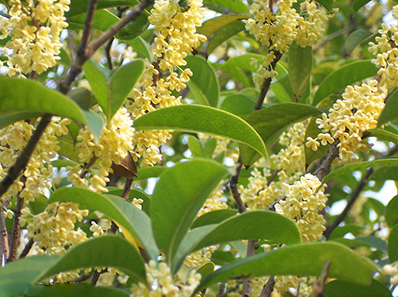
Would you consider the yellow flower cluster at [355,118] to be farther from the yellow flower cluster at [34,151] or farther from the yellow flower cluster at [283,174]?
the yellow flower cluster at [34,151]

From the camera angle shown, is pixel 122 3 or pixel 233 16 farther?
pixel 233 16

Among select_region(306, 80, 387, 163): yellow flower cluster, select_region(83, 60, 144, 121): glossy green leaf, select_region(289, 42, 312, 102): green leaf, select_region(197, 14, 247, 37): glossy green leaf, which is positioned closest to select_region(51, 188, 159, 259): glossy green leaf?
select_region(83, 60, 144, 121): glossy green leaf

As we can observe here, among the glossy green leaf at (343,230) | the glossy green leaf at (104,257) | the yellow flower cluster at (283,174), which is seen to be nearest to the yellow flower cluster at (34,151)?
the glossy green leaf at (104,257)

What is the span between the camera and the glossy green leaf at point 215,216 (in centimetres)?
190

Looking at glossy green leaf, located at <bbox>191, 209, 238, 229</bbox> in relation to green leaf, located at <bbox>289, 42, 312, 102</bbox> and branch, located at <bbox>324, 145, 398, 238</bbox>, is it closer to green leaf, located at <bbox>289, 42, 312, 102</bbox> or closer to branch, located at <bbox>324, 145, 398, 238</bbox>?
green leaf, located at <bbox>289, 42, 312, 102</bbox>

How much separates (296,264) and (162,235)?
0.37 m

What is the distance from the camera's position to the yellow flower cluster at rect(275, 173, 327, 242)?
1.74 m

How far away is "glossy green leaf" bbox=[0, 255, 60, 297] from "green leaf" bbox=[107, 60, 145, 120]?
0.44 m

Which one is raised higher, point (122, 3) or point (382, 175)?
point (122, 3)

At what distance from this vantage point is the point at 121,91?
1362mm

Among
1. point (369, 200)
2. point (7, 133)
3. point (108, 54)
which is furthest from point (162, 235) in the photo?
point (369, 200)

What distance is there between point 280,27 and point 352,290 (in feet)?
3.58

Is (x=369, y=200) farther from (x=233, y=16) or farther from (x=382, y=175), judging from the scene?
(x=233, y=16)

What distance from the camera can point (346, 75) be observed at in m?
2.56
